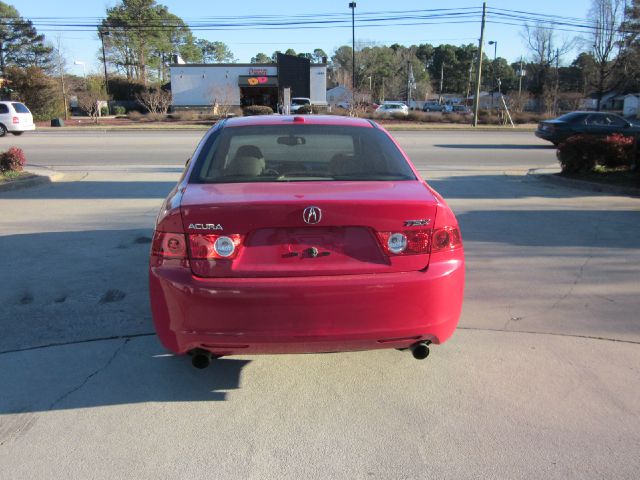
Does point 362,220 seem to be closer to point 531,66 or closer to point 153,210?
point 153,210

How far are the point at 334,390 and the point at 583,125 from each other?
63.5 feet

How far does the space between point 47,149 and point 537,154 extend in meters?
17.2

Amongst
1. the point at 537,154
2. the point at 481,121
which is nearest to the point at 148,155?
the point at 537,154

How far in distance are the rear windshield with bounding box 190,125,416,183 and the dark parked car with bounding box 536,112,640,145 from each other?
17691 mm

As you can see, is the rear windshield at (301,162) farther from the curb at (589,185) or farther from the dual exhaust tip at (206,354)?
the curb at (589,185)

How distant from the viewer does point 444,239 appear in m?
3.00

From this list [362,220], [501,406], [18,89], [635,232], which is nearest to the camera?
[362,220]

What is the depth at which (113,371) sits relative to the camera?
137 inches

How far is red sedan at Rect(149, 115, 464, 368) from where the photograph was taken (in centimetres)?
279

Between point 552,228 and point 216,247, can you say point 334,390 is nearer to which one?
point 216,247

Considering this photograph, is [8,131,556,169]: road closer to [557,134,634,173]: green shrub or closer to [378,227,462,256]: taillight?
[557,134,634,173]: green shrub

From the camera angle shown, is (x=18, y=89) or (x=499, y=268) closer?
(x=499, y=268)

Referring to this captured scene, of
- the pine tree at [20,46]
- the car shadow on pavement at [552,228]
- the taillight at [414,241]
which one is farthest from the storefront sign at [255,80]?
the taillight at [414,241]

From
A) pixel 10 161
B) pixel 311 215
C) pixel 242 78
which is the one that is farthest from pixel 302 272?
pixel 242 78
